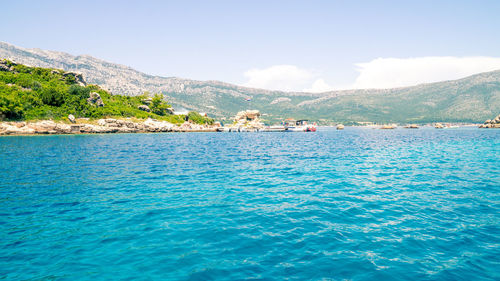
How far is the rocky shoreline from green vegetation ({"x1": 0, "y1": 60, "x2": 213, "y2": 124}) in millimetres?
4953

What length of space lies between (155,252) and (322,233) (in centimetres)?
725

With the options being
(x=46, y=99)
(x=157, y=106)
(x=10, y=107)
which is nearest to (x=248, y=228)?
(x=10, y=107)

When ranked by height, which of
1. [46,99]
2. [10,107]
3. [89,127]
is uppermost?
[46,99]

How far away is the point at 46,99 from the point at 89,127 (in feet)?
69.6

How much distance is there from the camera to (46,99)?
95.1 m

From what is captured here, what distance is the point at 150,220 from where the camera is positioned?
12.7 metres

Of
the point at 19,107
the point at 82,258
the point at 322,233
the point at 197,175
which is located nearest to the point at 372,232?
the point at 322,233

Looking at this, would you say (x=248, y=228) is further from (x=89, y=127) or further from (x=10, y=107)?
(x=89, y=127)

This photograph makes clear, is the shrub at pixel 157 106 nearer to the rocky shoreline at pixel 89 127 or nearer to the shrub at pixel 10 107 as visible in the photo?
the rocky shoreline at pixel 89 127

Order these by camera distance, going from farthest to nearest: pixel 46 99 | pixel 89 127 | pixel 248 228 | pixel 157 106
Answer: pixel 157 106 < pixel 46 99 < pixel 89 127 < pixel 248 228

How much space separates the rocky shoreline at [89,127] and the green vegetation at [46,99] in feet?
16.3

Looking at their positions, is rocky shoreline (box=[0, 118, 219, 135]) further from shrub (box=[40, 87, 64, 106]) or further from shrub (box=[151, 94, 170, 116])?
shrub (box=[151, 94, 170, 116])

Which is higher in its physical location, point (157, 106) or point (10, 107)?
point (157, 106)

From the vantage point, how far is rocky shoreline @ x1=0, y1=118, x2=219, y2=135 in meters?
75.5
